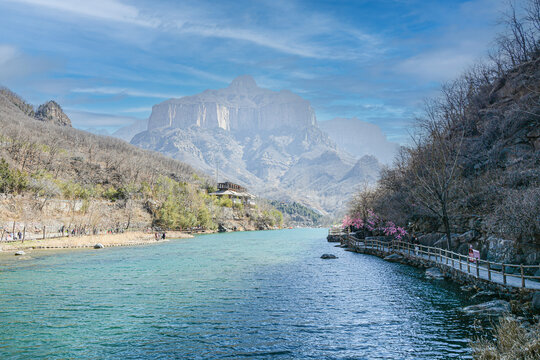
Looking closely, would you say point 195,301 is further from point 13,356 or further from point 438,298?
point 438,298

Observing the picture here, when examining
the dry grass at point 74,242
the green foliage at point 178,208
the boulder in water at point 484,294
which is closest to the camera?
the boulder in water at point 484,294

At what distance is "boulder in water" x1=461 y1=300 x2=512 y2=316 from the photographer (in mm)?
18695

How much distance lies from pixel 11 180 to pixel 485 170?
302ft

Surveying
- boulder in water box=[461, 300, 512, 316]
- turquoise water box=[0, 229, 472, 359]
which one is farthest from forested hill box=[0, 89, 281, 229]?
boulder in water box=[461, 300, 512, 316]

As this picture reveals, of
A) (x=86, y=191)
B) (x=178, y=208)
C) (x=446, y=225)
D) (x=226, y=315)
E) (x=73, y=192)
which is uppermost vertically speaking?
(x=86, y=191)

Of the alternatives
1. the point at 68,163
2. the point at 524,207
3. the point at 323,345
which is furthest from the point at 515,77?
A: the point at 68,163

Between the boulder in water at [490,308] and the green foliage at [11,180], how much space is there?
3568 inches

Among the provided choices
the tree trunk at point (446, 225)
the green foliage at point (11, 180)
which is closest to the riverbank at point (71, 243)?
the green foliage at point (11, 180)

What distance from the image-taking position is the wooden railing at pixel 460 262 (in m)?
22.0

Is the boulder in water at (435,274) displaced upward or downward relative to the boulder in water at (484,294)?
downward

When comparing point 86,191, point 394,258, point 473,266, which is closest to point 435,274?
point 473,266

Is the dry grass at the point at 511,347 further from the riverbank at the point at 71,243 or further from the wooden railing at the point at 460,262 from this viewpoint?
the riverbank at the point at 71,243

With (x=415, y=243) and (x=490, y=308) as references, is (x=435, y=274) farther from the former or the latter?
(x=415, y=243)

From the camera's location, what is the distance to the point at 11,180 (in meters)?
77.1
